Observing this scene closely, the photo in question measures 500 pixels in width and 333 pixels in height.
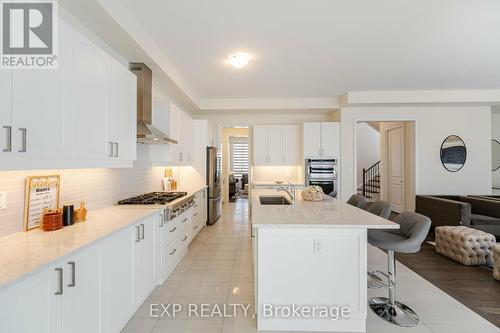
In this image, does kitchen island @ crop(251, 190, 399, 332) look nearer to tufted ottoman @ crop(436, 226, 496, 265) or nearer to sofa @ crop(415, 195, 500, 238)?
tufted ottoman @ crop(436, 226, 496, 265)

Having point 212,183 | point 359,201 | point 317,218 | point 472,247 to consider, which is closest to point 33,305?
point 317,218

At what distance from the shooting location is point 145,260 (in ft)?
7.68

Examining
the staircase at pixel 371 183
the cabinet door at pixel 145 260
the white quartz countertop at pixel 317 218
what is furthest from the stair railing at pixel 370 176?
the cabinet door at pixel 145 260

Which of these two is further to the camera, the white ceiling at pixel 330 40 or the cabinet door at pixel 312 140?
the cabinet door at pixel 312 140

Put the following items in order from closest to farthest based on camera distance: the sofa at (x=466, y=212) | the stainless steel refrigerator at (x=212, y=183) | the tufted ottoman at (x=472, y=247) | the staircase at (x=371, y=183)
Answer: the tufted ottoman at (x=472, y=247) → the sofa at (x=466, y=212) → the stainless steel refrigerator at (x=212, y=183) → the staircase at (x=371, y=183)

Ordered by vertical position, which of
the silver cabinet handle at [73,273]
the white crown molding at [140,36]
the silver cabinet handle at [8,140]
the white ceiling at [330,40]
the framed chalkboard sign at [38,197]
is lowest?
the silver cabinet handle at [73,273]

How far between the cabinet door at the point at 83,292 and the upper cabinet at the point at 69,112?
2.02 ft

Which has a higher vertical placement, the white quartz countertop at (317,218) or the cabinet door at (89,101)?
the cabinet door at (89,101)

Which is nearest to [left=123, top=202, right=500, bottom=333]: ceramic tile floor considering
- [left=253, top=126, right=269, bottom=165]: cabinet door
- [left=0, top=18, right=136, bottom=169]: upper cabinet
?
[left=0, top=18, right=136, bottom=169]: upper cabinet

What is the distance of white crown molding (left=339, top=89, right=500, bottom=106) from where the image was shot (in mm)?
4906

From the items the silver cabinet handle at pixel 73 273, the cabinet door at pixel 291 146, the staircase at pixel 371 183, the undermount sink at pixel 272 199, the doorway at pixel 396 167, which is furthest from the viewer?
the staircase at pixel 371 183

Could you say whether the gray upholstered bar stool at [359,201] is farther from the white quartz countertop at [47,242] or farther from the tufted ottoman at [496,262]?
the white quartz countertop at [47,242]

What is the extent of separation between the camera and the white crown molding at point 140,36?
2.09 metres

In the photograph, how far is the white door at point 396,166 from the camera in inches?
245
